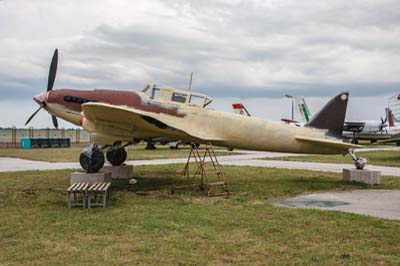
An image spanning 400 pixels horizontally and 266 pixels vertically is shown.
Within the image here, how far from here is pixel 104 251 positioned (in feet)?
18.8

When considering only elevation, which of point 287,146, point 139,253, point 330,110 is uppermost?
point 330,110

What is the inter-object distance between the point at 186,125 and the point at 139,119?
156 centimetres

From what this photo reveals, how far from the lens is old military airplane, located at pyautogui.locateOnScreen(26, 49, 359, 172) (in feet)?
39.8

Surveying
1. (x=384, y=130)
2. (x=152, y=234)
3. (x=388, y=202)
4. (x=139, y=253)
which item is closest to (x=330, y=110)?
(x=388, y=202)

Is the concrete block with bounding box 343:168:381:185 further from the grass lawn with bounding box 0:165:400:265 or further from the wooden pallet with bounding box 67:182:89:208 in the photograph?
the wooden pallet with bounding box 67:182:89:208

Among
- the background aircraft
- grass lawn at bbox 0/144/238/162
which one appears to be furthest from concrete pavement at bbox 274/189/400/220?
the background aircraft

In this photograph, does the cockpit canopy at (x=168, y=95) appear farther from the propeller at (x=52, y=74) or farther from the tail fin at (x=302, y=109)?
the tail fin at (x=302, y=109)

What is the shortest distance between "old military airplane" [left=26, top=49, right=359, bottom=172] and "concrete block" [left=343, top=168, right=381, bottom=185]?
0.96 m

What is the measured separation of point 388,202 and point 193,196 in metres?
4.58

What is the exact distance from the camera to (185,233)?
6.70 m

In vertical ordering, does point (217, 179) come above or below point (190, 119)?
below

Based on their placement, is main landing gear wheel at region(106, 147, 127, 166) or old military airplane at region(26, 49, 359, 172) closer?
old military airplane at region(26, 49, 359, 172)

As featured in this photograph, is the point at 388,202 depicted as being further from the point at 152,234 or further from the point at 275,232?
the point at 152,234

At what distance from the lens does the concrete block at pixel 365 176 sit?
43.3ft
